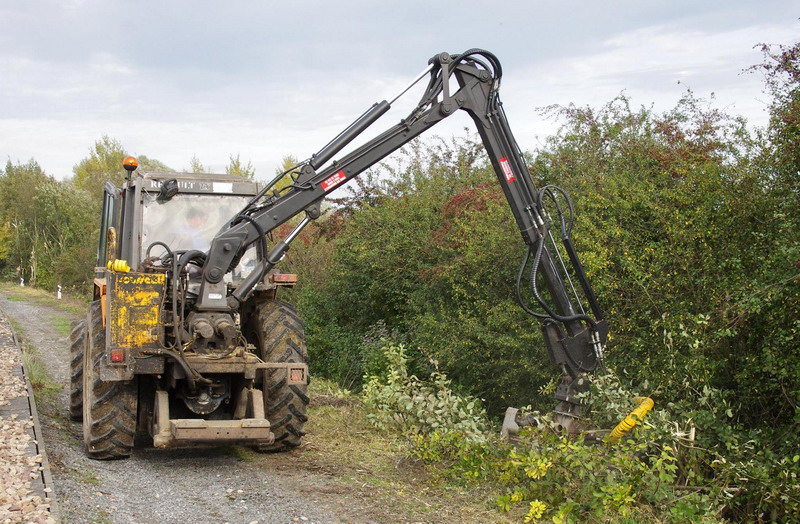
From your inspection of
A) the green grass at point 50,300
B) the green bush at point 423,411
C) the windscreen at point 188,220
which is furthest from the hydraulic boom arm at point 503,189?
the green grass at point 50,300

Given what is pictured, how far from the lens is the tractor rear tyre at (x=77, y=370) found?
8836 mm

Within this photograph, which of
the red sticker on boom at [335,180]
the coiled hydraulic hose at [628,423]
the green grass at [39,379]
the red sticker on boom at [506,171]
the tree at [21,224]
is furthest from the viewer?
the tree at [21,224]

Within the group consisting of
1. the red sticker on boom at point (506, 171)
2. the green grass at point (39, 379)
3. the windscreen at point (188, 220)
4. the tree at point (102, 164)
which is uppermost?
the tree at point (102, 164)

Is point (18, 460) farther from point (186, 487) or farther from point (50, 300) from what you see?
point (50, 300)

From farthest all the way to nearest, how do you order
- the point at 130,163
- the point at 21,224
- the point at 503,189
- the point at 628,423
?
1. the point at 21,224
2. the point at 130,163
3. the point at 503,189
4. the point at 628,423

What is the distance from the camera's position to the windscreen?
8.78m

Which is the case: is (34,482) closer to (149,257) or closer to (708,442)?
(149,257)

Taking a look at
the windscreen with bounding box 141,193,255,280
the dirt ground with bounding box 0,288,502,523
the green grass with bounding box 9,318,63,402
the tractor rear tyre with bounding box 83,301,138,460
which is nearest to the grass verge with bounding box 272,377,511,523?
the dirt ground with bounding box 0,288,502,523

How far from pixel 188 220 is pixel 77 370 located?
199 cm

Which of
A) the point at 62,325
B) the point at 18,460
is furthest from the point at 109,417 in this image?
the point at 62,325

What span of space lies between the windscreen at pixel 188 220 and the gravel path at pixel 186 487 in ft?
6.83

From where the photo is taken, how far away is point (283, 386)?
7.90m

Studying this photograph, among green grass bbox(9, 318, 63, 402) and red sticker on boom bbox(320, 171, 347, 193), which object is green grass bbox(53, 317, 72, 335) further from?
red sticker on boom bbox(320, 171, 347, 193)

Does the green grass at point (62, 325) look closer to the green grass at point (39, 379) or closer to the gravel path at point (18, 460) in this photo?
the green grass at point (39, 379)
